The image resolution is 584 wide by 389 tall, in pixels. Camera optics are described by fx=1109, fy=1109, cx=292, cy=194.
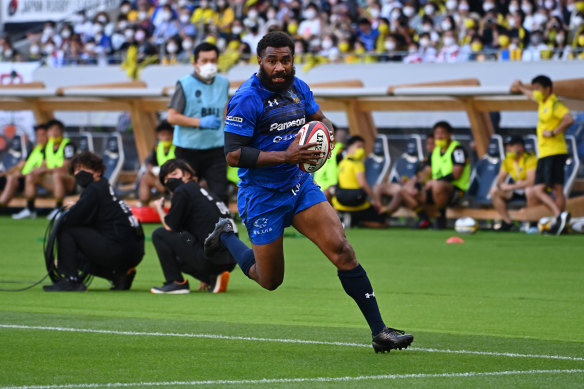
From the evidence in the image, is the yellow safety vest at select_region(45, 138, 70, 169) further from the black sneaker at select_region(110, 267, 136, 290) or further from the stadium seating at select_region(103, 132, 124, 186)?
the black sneaker at select_region(110, 267, 136, 290)

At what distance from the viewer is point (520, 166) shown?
18953 millimetres

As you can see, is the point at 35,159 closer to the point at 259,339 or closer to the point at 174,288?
the point at 174,288

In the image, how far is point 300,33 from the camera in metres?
27.9

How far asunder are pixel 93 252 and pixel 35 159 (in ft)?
42.9

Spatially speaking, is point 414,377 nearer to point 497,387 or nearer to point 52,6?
point 497,387

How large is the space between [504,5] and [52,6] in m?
18.0

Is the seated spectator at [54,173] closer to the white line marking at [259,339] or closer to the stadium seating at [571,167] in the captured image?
the stadium seating at [571,167]

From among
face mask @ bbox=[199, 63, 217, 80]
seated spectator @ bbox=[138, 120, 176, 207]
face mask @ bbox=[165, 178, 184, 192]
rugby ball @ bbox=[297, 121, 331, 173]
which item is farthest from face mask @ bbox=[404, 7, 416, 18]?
rugby ball @ bbox=[297, 121, 331, 173]

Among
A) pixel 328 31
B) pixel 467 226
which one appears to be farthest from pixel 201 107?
pixel 328 31

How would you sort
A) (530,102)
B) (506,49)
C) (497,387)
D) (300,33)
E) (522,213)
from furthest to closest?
(300,33) → (506,49) → (530,102) → (522,213) → (497,387)

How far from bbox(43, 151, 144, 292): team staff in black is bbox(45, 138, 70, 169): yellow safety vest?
12.2 metres

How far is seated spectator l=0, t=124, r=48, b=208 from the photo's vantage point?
23125mm

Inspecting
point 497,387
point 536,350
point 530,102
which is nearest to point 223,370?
point 497,387

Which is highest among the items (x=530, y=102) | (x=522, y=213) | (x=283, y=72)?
(x=283, y=72)
